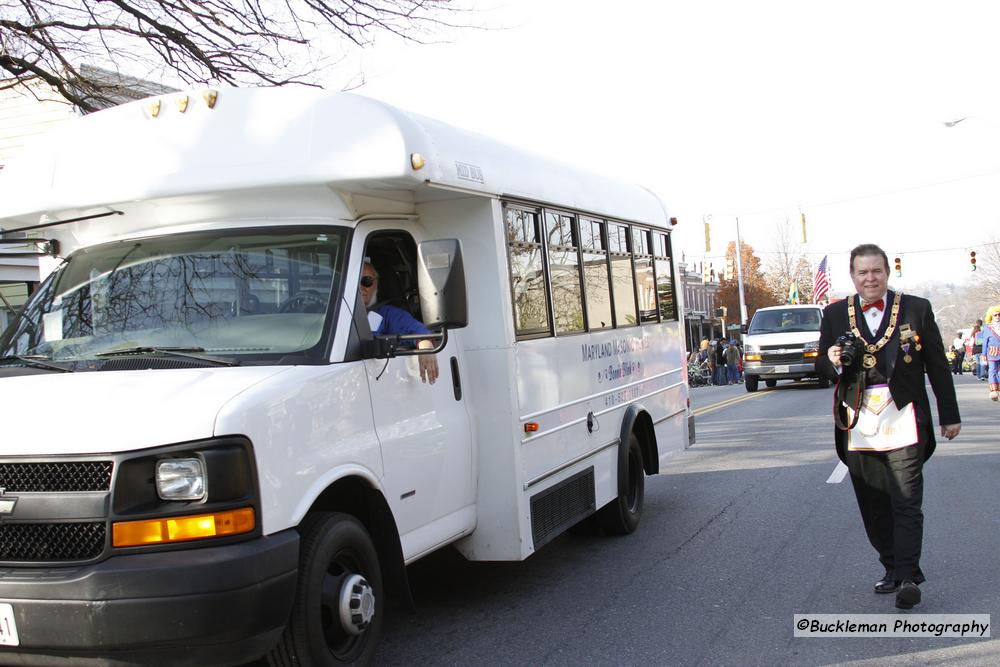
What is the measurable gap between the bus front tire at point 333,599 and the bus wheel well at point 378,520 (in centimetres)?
12

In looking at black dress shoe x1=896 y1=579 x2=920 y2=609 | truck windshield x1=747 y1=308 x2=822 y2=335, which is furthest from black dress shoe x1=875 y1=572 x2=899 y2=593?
truck windshield x1=747 y1=308 x2=822 y2=335

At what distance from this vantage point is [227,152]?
15.5ft

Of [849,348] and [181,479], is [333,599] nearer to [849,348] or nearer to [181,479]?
[181,479]

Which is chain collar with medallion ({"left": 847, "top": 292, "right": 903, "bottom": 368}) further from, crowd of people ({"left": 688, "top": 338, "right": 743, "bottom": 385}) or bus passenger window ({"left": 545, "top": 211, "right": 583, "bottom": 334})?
crowd of people ({"left": 688, "top": 338, "right": 743, "bottom": 385})

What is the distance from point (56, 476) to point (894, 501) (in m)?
4.33

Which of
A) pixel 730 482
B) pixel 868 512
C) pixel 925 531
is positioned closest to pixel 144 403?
pixel 868 512

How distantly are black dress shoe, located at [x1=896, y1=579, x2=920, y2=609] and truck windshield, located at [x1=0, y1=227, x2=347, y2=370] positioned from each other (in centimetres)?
→ 348

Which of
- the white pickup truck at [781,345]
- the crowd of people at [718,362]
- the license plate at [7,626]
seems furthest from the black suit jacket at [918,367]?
the crowd of people at [718,362]

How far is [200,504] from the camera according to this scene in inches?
142

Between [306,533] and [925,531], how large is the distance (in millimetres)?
5328

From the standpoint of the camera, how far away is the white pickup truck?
2555cm

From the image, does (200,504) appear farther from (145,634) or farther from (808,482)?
(808,482)

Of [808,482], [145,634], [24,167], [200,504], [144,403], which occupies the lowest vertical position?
[808,482]

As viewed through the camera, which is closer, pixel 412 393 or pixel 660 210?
pixel 412 393
